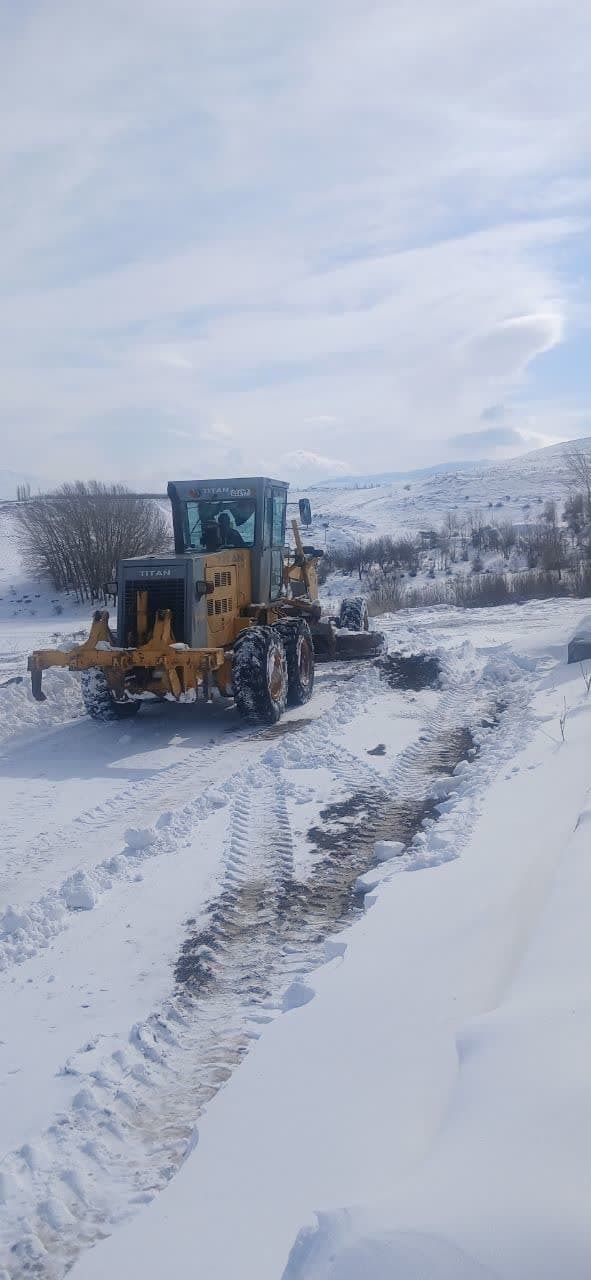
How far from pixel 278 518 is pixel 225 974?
8.57 metres

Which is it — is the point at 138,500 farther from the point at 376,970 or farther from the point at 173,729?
the point at 376,970

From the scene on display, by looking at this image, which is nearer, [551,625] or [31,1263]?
[31,1263]

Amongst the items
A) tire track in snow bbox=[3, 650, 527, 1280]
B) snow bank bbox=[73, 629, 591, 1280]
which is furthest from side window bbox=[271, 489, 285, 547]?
snow bank bbox=[73, 629, 591, 1280]

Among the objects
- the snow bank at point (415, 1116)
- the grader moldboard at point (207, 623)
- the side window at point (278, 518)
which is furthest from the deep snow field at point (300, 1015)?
the side window at point (278, 518)

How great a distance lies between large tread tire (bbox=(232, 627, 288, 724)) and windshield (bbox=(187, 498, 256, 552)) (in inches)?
69.3

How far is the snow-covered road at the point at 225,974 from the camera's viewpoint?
10.1 feet

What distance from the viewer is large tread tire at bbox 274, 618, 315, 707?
11.8 m

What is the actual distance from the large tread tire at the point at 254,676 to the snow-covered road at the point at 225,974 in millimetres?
650

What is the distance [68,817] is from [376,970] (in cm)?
381

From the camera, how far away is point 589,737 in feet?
27.9

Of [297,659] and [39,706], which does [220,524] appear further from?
[39,706]

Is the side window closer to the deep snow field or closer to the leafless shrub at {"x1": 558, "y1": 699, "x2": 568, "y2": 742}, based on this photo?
the deep snow field

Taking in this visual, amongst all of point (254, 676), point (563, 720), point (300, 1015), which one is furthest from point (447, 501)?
point (300, 1015)

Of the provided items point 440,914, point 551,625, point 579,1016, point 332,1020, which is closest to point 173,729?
point 440,914
